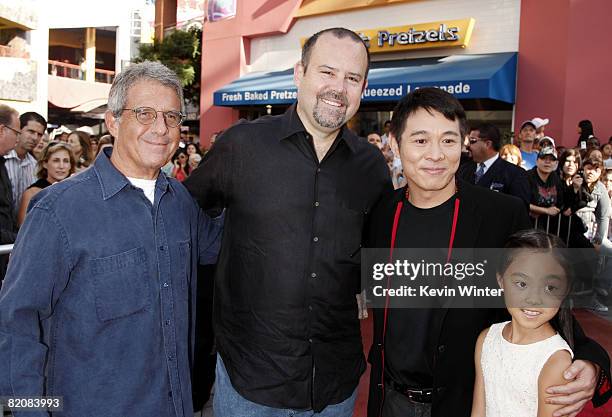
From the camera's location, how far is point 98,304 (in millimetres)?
1759

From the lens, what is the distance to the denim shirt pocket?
1.76 meters

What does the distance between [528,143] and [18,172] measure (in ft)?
22.4

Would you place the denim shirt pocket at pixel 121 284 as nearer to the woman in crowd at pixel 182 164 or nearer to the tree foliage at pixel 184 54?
the woman in crowd at pixel 182 164

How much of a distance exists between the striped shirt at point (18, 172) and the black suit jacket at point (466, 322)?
5.10 meters

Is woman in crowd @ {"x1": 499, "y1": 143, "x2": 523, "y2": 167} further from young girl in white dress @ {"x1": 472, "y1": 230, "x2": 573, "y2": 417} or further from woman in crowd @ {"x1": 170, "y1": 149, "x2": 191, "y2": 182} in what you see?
woman in crowd @ {"x1": 170, "y1": 149, "x2": 191, "y2": 182}

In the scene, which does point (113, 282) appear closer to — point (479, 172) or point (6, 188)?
point (6, 188)

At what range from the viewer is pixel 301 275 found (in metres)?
2.26

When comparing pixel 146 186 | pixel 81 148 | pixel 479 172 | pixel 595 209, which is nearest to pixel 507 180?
pixel 479 172

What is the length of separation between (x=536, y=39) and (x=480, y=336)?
10506mm

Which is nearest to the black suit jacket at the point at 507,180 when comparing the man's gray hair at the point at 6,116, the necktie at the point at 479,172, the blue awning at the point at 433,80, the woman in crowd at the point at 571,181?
the necktie at the point at 479,172

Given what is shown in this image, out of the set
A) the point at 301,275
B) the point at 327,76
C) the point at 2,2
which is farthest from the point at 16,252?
the point at 2,2

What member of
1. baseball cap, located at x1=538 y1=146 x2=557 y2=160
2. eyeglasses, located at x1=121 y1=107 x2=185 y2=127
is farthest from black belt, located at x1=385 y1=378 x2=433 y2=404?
baseball cap, located at x1=538 y1=146 x2=557 y2=160

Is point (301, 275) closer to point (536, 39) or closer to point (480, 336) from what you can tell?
point (480, 336)

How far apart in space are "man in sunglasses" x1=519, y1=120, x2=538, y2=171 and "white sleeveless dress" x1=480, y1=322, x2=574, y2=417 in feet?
20.2
